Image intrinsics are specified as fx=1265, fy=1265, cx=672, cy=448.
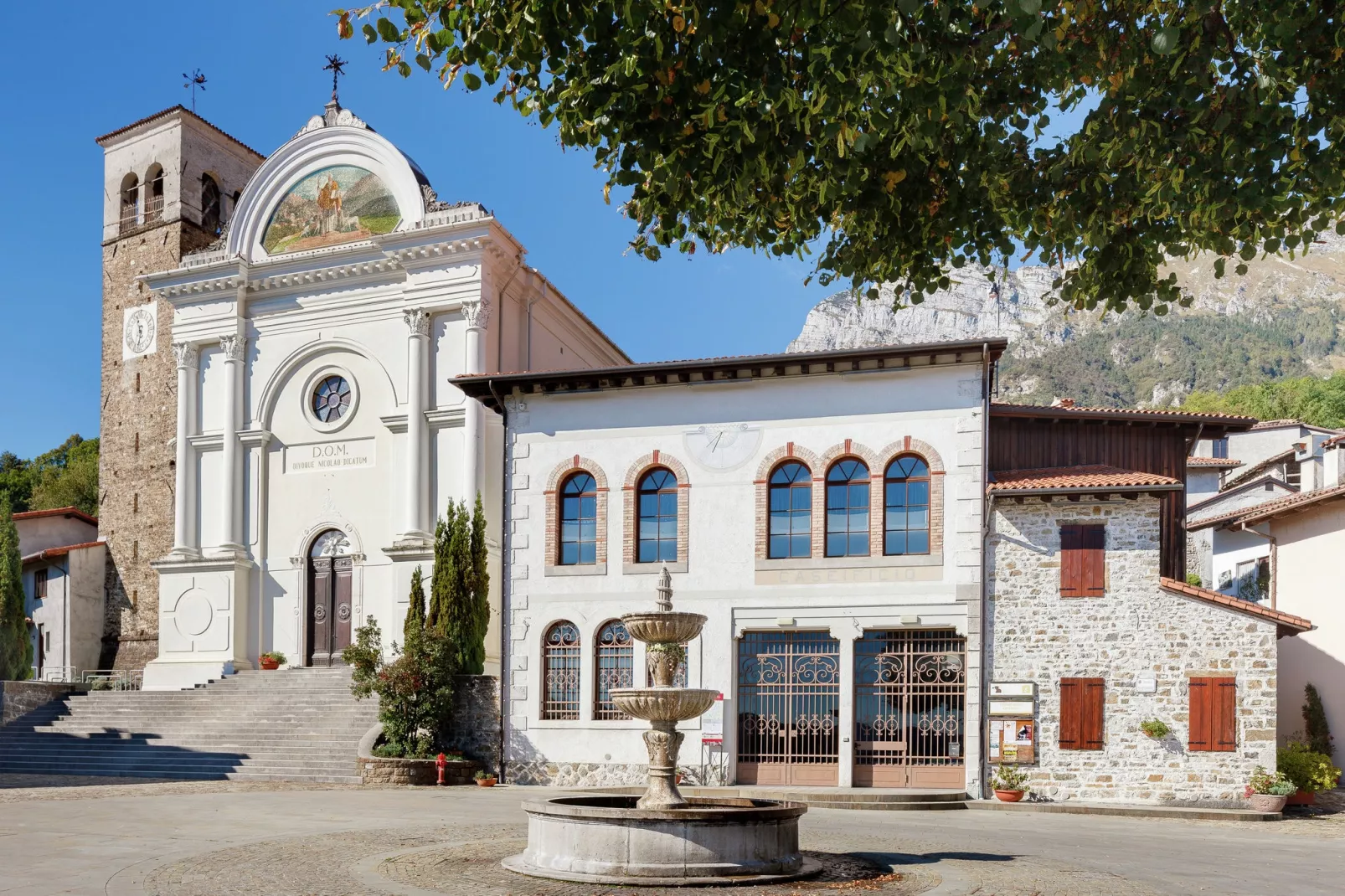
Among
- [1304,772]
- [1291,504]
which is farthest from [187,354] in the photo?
[1304,772]

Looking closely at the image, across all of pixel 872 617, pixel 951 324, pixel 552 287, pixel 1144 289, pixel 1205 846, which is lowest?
pixel 1205 846

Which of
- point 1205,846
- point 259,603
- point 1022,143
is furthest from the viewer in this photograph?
point 259,603

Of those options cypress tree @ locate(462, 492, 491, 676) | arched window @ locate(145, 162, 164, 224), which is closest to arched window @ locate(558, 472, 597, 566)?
cypress tree @ locate(462, 492, 491, 676)

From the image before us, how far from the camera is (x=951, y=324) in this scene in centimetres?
17962

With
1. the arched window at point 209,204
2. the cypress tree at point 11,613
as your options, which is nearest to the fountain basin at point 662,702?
the cypress tree at point 11,613

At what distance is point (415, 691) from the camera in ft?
78.9

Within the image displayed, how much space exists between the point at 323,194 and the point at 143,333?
8427 mm

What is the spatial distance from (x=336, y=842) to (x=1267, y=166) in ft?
37.3

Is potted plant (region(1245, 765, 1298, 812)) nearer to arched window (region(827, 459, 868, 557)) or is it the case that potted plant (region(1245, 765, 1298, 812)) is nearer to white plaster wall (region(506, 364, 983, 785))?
white plaster wall (region(506, 364, 983, 785))

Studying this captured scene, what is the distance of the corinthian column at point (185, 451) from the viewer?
33.5 metres

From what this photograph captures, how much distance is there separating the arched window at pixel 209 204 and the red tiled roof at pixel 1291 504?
30.3 m

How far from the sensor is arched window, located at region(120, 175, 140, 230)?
1537 inches

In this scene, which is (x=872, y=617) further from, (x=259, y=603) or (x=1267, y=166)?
(x=259, y=603)

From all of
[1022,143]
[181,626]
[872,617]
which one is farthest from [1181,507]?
[181,626]
